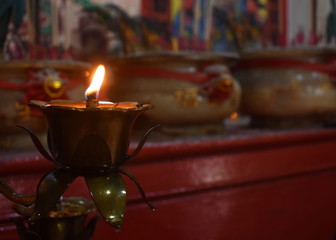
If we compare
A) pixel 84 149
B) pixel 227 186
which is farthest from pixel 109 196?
pixel 227 186

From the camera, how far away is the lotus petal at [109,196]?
364 mm

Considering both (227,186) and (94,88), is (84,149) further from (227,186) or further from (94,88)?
(227,186)

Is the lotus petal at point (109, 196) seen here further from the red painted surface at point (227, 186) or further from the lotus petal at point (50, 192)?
the red painted surface at point (227, 186)

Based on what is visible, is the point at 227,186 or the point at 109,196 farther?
the point at 227,186

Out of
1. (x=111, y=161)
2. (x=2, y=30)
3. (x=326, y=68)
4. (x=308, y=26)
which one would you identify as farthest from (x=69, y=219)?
(x=308, y=26)

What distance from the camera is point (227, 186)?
1.04m

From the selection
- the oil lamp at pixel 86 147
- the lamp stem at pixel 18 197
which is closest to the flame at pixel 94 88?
the oil lamp at pixel 86 147

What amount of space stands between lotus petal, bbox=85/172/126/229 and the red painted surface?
0.37 metres

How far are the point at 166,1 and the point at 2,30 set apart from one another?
2.41ft

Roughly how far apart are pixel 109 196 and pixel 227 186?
0.71 meters

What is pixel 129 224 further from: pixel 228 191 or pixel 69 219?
pixel 69 219

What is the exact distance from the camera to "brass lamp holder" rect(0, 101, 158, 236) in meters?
0.38

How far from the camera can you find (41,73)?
0.83 metres

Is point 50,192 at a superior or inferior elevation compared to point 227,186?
superior
